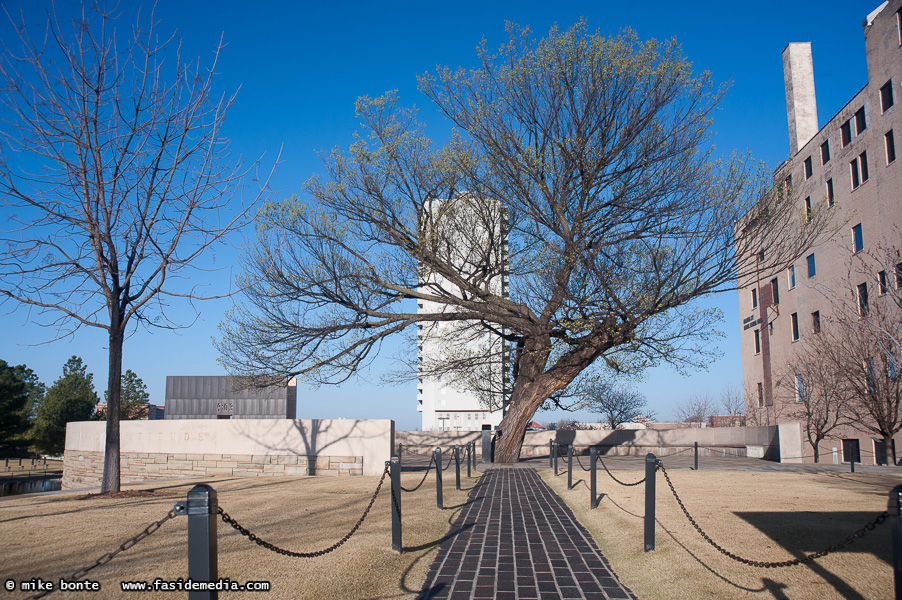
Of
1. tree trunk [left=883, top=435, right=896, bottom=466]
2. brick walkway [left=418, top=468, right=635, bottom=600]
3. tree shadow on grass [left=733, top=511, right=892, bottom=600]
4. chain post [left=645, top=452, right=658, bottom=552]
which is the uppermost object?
chain post [left=645, top=452, right=658, bottom=552]

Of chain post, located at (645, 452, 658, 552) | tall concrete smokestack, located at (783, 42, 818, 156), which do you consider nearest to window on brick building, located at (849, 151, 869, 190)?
tall concrete smokestack, located at (783, 42, 818, 156)

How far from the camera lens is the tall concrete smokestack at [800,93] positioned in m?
33.7

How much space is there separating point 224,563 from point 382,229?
41.7 ft

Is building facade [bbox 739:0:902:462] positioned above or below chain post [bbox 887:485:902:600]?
above

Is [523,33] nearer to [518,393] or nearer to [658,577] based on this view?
[518,393]

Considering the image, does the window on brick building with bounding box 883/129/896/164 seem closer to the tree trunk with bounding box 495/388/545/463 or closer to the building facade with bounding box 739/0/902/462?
the building facade with bounding box 739/0/902/462

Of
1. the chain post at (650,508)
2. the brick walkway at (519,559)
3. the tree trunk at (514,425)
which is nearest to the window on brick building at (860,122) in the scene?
the tree trunk at (514,425)

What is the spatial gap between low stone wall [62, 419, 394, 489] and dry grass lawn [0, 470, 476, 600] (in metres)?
4.63

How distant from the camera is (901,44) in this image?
2433 centimetres

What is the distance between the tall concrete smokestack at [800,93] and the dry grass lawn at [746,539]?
28041 millimetres

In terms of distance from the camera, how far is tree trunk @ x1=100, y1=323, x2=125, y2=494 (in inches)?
417

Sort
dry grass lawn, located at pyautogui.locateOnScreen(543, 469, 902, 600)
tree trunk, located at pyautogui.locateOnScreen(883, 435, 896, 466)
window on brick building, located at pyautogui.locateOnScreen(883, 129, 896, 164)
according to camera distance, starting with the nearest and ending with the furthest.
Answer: dry grass lawn, located at pyautogui.locateOnScreen(543, 469, 902, 600) → tree trunk, located at pyautogui.locateOnScreen(883, 435, 896, 466) → window on brick building, located at pyautogui.locateOnScreen(883, 129, 896, 164)

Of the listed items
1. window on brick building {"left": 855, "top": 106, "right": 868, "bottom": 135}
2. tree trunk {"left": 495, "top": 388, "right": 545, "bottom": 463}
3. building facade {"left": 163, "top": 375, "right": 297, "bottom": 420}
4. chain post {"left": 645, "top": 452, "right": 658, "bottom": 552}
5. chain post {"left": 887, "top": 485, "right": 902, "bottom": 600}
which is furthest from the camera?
building facade {"left": 163, "top": 375, "right": 297, "bottom": 420}

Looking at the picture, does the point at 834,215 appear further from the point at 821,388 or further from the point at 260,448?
the point at 260,448
